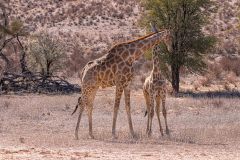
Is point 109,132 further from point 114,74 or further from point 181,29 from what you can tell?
point 181,29

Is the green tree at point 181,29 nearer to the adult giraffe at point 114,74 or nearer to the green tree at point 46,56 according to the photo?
the green tree at point 46,56

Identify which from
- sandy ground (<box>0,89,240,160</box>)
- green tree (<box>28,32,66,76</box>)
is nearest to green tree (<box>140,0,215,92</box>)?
sandy ground (<box>0,89,240,160</box>)

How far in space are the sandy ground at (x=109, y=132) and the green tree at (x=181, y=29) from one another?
14.0 ft

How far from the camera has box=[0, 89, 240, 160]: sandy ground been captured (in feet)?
41.6

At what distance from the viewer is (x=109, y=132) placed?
16.2 meters

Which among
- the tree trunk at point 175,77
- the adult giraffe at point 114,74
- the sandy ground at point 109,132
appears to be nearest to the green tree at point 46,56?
the sandy ground at point 109,132

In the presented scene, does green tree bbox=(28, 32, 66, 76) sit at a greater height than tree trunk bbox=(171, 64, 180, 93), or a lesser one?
greater

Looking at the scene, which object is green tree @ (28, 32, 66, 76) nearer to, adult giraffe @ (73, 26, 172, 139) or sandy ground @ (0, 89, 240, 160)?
sandy ground @ (0, 89, 240, 160)

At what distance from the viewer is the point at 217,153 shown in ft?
41.9

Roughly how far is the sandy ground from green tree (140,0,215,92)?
4264 mm

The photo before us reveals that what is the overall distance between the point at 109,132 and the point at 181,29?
45.3 ft

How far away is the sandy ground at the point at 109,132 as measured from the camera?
41.6 ft

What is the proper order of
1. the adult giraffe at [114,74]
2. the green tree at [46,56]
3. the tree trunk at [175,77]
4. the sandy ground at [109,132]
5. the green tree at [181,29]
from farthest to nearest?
the green tree at [46,56] < the green tree at [181,29] < the tree trunk at [175,77] < the adult giraffe at [114,74] < the sandy ground at [109,132]

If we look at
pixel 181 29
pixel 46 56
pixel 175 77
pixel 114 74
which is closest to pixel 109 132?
pixel 114 74
